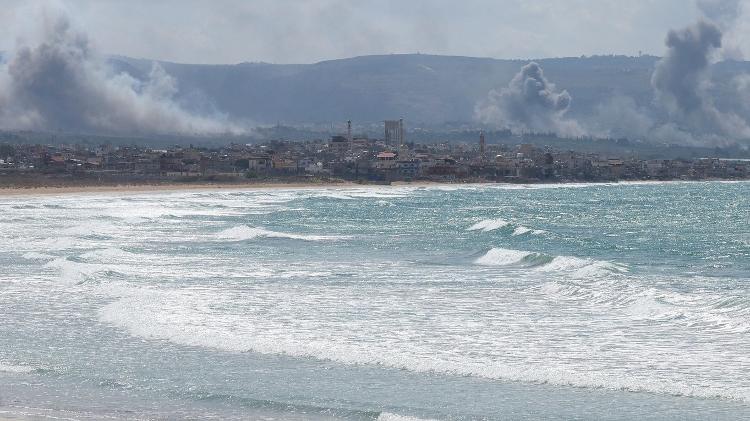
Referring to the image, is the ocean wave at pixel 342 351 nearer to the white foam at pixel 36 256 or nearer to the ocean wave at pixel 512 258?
the white foam at pixel 36 256

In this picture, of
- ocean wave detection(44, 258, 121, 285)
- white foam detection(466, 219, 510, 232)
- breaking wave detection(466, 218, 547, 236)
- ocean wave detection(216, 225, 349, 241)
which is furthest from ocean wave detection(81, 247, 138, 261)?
white foam detection(466, 219, 510, 232)

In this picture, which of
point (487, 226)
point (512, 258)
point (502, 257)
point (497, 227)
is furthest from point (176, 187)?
point (512, 258)

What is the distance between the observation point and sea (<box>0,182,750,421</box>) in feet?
56.6

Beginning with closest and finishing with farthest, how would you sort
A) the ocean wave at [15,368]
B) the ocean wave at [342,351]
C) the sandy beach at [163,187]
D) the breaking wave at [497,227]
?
the ocean wave at [342,351] < the ocean wave at [15,368] < the breaking wave at [497,227] < the sandy beach at [163,187]

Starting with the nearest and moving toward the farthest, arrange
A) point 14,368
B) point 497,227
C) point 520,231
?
point 14,368 < point 520,231 < point 497,227

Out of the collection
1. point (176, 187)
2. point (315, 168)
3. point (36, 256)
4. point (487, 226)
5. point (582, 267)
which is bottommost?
point (176, 187)

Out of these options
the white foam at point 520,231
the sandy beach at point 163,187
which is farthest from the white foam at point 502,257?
the sandy beach at point 163,187

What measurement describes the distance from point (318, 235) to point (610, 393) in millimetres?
31621

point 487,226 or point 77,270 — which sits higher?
point 77,270

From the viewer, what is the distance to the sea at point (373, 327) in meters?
17.3

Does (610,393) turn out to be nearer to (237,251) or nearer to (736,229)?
(237,251)

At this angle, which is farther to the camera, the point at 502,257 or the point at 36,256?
the point at 36,256

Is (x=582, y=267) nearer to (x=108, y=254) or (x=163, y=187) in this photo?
(x=108, y=254)

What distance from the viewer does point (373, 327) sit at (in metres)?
23.2
